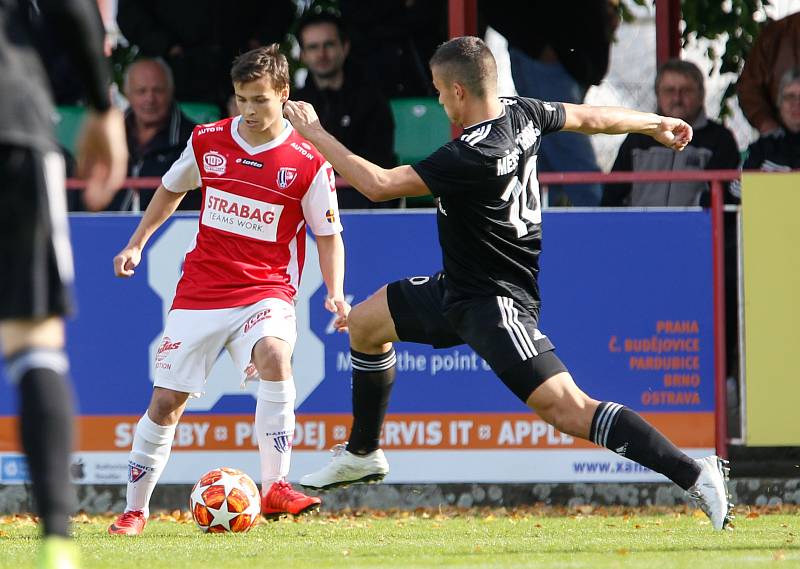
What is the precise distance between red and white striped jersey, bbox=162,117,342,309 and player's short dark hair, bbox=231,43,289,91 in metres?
0.35

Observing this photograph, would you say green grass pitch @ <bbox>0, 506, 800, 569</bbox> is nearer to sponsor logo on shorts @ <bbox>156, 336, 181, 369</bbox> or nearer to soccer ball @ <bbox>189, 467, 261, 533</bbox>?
soccer ball @ <bbox>189, 467, 261, 533</bbox>

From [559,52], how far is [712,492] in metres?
5.38

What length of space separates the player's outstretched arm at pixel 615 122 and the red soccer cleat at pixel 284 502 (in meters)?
2.10

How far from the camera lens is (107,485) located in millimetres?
8781

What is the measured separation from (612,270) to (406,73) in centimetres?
293

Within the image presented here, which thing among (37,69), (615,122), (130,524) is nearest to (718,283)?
(615,122)

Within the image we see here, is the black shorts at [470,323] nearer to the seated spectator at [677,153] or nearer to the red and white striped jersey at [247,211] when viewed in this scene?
the red and white striped jersey at [247,211]

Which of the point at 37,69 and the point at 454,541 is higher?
the point at 37,69

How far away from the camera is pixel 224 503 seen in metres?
7.05

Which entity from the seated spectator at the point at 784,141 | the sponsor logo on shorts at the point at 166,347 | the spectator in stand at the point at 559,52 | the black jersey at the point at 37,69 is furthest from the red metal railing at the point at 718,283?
the black jersey at the point at 37,69

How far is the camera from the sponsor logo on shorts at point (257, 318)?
717cm

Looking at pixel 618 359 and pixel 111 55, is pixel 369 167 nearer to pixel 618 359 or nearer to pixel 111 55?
pixel 618 359

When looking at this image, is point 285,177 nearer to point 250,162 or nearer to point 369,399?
point 250,162

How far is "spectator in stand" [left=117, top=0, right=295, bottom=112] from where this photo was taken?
1112cm
